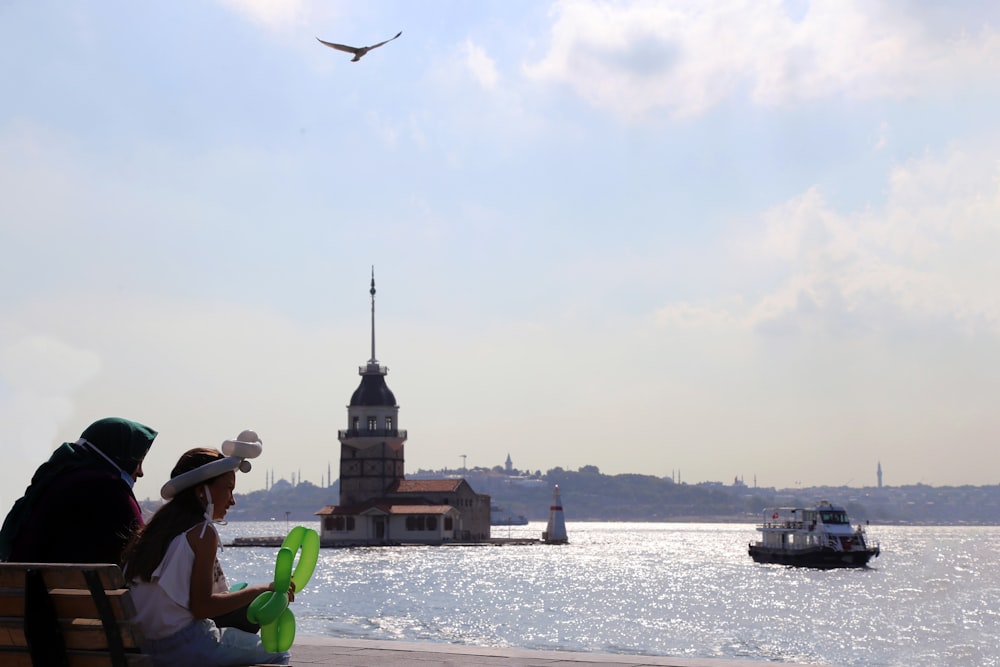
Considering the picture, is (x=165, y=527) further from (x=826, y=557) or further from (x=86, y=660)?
(x=826, y=557)

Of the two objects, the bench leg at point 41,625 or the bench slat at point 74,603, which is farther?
the bench leg at point 41,625

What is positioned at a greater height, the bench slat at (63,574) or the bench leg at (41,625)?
the bench slat at (63,574)

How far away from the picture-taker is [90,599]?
4.34 metres

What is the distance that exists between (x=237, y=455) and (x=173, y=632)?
2.26 feet

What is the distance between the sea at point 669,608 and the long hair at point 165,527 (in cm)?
1587

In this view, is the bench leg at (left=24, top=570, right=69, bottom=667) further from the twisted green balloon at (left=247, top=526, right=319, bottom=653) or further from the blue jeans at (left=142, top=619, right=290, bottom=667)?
the twisted green balloon at (left=247, top=526, right=319, bottom=653)

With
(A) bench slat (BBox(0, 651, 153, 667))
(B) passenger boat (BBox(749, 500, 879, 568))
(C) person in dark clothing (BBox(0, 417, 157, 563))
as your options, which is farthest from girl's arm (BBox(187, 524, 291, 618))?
(B) passenger boat (BBox(749, 500, 879, 568))

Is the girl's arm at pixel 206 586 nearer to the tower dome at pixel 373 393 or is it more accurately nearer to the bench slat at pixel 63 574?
the bench slat at pixel 63 574

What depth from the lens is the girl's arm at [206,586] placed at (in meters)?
4.59

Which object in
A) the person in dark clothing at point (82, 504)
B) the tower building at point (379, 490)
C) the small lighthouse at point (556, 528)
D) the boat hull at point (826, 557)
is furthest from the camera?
the small lighthouse at point (556, 528)

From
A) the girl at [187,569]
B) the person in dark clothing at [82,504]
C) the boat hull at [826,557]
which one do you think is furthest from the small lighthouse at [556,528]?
the girl at [187,569]

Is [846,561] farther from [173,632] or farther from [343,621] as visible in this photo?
[173,632]

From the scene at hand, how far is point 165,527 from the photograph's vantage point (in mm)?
4633

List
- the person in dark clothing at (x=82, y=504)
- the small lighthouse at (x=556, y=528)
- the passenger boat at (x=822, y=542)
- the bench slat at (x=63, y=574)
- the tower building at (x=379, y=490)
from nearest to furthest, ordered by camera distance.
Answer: the bench slat at (x=63, y=574)
the person in dark clothing at (x=82, y=504)
the passenger boat at (x=822, y=542)
the tower building at (x=379, y=490)
the small lighthouse at (x=556, y=528)
